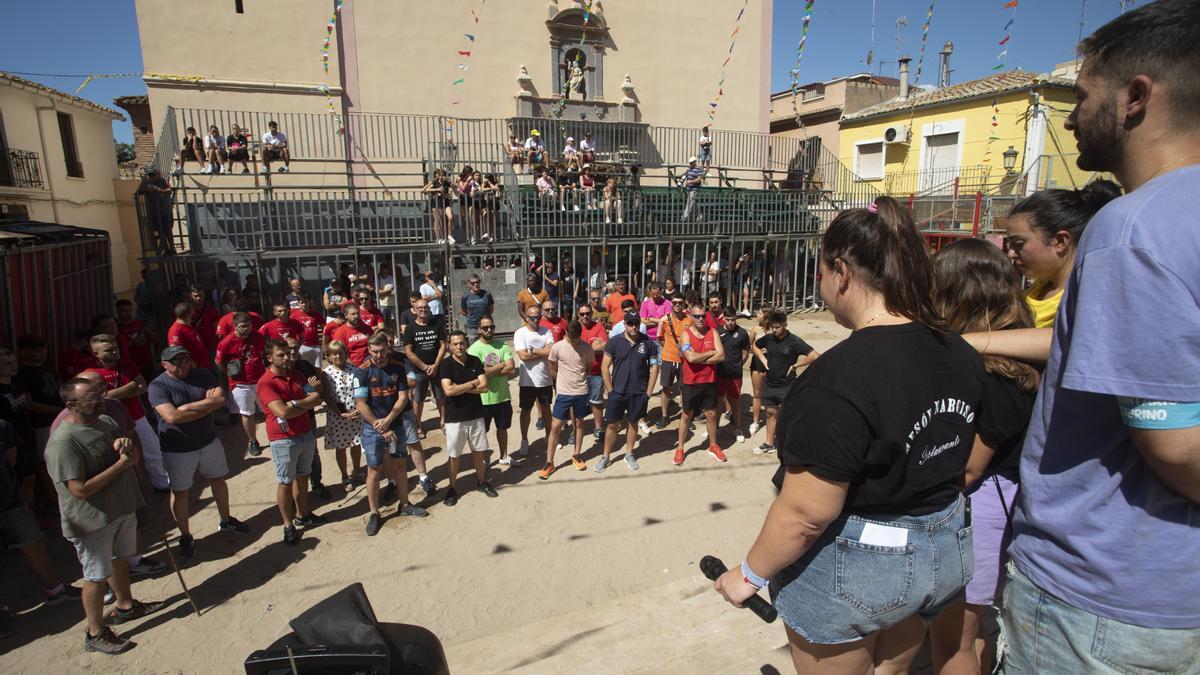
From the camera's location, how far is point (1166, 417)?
104cm

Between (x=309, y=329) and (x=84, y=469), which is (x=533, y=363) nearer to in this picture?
(x=309, y=329)

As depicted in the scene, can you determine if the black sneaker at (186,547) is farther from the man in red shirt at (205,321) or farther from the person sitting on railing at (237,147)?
the person sitting on railing at (237,147)

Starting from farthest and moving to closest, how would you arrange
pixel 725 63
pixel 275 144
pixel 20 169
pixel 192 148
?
1. pixel 725 63
2. pixel 20 169
3. pixel 275 144
4. pixel 192 148

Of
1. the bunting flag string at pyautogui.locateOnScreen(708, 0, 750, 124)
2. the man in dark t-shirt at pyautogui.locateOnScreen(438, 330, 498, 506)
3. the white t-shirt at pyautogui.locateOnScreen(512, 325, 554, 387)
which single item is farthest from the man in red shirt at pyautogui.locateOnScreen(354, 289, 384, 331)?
the bunting flag string at pyautogui.locateOnScreen(708, 0, 750, 124)

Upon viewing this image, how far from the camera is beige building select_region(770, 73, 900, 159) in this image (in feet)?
80.2

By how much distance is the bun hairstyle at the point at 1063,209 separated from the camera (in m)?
2.26

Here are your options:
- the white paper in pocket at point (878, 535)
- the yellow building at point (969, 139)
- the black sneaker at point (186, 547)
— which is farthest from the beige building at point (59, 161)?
the yellow building at point (969, 139)

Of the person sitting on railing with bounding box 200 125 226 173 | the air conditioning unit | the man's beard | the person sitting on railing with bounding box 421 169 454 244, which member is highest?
the air conditioning unit

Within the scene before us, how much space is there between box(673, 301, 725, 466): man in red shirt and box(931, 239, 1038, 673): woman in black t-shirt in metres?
4.47

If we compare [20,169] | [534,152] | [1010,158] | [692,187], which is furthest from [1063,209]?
[20,169]

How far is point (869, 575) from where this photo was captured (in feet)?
5.23

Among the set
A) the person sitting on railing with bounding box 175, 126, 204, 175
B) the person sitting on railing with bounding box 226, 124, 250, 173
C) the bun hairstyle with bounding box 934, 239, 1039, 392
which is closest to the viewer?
the bun hairstyle with bounding box 934, 239, 1039, 392

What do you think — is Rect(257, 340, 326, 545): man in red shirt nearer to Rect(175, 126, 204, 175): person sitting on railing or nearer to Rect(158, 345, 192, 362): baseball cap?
Rect(158, 345, 192, 362): baseball cap

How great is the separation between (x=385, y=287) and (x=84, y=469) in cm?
682
